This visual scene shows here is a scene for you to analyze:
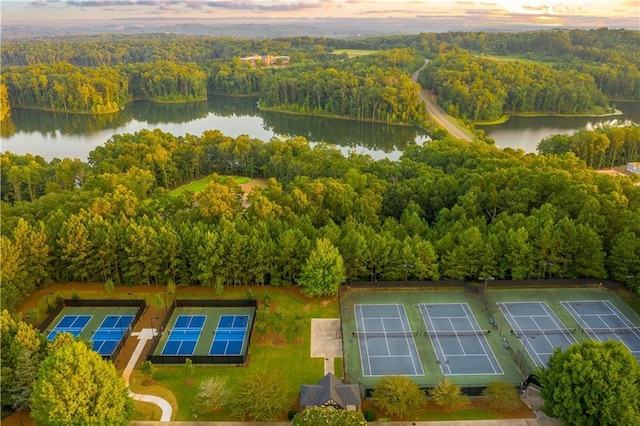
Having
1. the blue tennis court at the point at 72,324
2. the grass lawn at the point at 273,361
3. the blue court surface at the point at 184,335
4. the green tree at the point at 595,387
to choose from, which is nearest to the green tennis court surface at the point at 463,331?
the grass lawn at the point at 273,361

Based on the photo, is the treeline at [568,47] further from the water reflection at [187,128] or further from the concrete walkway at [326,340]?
the concrete walkway at [326,340]

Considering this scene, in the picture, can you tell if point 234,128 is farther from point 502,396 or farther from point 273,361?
point 502,396

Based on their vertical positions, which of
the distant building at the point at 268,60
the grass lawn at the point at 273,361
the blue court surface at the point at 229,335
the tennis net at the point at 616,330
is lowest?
the blue court surface at the point at 229,335

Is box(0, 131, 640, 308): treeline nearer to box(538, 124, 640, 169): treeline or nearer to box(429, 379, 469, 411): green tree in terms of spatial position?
box(429, 379, 469, 411): green tree

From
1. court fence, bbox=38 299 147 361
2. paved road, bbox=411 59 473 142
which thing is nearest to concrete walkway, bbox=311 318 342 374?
court fence, bbox=38 299 147 361

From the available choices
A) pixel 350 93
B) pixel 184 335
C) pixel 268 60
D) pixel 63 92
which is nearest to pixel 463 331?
pixel 184 335
